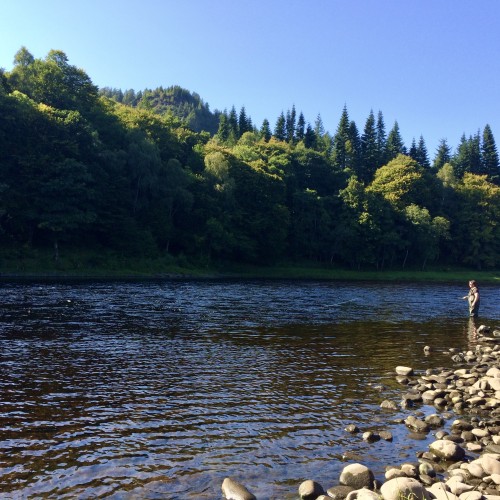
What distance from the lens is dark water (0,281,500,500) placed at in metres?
11.0

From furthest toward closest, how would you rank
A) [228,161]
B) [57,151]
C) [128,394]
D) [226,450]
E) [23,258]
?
1. [228,161]
2. [57,151]
3. [23,258]
4. [128,394]
5. [226,450]

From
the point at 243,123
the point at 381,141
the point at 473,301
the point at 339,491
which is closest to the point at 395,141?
the point at 381,141

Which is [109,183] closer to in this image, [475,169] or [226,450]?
[226,450]

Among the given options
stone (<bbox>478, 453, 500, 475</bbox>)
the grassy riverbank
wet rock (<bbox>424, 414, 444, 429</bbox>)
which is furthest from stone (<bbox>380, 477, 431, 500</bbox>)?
the grassy riverbank

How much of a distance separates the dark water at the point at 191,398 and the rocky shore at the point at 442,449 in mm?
505

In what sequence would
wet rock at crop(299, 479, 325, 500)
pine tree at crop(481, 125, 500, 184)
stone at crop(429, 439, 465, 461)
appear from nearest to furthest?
wet rock at crop(299, 479, 325, 500) → stone at crop(429, 439, 465, 461) → pine tree at crop(481, 125, 500, 184)

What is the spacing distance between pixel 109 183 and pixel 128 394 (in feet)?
223

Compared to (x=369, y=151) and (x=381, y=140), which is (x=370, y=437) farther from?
(x=381, y=140)

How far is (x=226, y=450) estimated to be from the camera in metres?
12.4

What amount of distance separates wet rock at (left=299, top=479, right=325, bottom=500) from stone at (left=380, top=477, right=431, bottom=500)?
4.26ft

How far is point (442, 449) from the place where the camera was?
40.5 ft

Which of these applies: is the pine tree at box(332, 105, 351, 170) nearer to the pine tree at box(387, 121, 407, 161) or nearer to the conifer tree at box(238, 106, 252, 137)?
the pine tree at box(387, 121, 407, 161)

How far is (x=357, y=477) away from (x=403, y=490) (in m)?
1.30

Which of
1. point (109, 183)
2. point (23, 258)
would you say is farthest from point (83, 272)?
point (109, 183)
